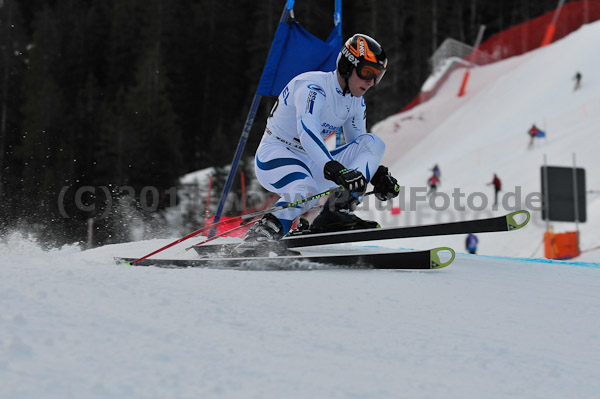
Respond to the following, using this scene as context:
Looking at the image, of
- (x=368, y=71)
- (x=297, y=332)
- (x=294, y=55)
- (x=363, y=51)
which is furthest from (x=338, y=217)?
(x=297, y=332)

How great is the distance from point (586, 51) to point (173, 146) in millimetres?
22022

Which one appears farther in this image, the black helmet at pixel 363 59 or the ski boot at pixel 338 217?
the ski boot at pixel 338 217

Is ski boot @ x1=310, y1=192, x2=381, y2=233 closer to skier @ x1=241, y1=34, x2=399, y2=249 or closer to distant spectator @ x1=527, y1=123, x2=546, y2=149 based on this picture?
skier @ x1=241, y1=34, x2=399, y2=249

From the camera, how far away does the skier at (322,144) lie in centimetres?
320

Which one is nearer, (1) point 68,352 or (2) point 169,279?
(1) point 68,352

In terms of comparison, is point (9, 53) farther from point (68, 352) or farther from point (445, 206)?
point (68, 352)

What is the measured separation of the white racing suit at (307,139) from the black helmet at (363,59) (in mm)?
125

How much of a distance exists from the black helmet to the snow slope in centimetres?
123

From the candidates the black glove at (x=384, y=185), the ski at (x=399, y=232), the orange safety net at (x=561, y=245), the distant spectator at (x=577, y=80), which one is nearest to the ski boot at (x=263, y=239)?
the ski at (x=399, y=232)

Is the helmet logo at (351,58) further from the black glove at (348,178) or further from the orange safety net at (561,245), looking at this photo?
the orange safety net at (561,245)

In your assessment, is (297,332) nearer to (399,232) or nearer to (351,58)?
(399,232)

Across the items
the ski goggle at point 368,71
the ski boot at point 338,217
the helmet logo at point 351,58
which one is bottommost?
the ski boot at point 338,217

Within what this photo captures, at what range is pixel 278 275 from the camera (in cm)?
244

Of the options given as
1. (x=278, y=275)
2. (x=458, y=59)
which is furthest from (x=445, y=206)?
(x=458, y=59)
